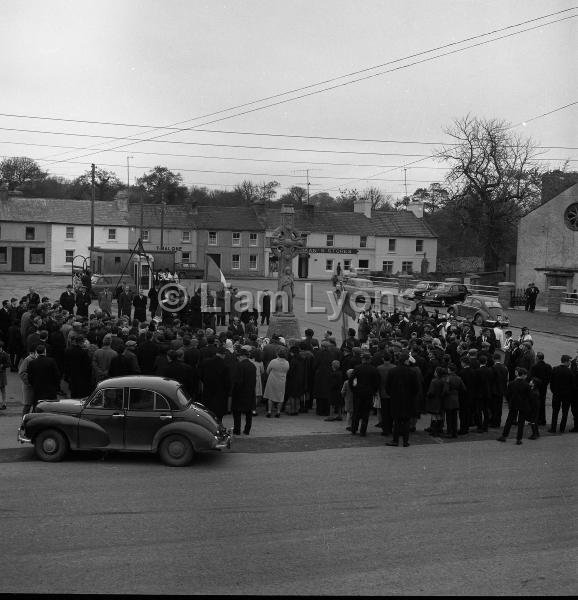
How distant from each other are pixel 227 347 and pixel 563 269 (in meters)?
34.8

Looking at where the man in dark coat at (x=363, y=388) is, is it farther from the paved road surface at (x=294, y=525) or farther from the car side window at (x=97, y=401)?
the car side window at (x=97, y=401)

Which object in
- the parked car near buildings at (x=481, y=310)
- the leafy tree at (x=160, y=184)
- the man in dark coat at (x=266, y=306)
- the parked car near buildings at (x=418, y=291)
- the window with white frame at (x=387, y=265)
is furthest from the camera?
the leafy tree at (x=160, y=184)

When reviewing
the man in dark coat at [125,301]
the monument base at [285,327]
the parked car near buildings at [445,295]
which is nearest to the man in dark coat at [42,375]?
the monument base at [285,327]

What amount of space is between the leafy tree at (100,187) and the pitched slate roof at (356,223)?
31.2 m

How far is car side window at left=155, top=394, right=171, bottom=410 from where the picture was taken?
37.7 ft

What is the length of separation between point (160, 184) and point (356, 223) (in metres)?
33.6

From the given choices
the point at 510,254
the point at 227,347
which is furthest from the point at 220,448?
the point at 510,254

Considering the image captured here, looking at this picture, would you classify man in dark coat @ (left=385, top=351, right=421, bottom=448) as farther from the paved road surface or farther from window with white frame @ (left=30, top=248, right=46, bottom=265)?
window with white frame @ (left=30, top=248, right=46, bottom=265)

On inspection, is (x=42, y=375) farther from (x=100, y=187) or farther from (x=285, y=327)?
(x=100, y=187)

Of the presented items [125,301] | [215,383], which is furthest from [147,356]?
[125,301]

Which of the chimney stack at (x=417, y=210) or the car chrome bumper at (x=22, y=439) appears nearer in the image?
the car chrome bumper at (x=22, y=439)

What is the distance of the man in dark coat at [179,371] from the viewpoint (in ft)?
44.1

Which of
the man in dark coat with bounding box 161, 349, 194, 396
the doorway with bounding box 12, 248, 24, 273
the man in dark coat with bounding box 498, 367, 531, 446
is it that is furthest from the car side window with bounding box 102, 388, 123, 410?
the doorway with bounding box 12, 248, 24, 273

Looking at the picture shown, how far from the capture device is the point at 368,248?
243 ft
